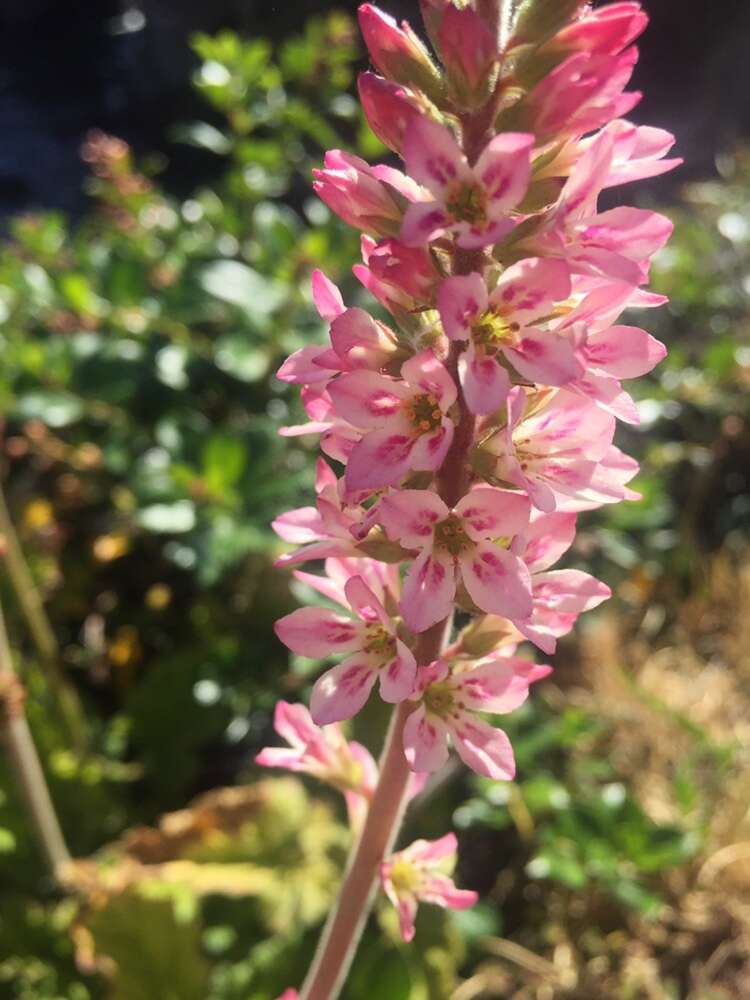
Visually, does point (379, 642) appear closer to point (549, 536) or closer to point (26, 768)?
point (549, 536)

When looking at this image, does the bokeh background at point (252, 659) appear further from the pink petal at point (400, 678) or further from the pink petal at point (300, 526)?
the pink petal at point (400, 678)

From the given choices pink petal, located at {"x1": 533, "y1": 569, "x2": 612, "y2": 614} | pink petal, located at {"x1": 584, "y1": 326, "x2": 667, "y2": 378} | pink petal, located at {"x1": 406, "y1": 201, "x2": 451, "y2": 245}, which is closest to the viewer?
pink petal, located at {"x1": 406, "y1": 201, "x2": 451, "y2": 245}

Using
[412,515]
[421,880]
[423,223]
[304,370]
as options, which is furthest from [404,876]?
[423,223]

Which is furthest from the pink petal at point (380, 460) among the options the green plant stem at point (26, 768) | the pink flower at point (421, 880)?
the green plant stem at point (26, 768)

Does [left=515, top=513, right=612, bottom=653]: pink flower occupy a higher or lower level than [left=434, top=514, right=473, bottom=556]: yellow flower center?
lower

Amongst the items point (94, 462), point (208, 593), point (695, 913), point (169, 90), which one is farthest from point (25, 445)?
point (169, 90)

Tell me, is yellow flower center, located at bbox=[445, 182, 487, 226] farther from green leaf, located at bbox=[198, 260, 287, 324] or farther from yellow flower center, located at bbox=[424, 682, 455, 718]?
green leaf, located at bbox=[198, 260, 287, 324]

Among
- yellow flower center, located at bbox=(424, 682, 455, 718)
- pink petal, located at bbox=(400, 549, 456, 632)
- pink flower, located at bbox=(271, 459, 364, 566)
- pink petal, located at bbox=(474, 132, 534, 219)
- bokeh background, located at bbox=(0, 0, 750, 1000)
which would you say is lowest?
bokeh background, located at bbox=(0, 0, 750, 1000)

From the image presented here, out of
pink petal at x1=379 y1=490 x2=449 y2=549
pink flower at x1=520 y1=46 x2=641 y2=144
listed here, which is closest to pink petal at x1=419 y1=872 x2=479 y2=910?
pink petal at x1=379 y1=490 x2=449 y2=549
